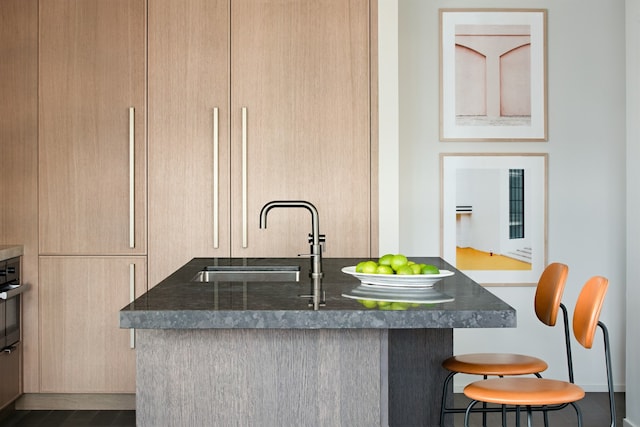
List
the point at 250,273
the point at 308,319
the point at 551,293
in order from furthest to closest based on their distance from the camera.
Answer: the point at 250,273, the point at 551,293, the point at 308,319

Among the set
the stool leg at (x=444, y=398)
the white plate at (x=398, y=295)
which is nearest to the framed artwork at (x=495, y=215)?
the stool leg at (x=444, y=398)

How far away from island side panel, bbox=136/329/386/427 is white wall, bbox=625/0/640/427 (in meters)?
2.18

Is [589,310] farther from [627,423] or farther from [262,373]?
[627,423]

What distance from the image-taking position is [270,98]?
13.4 feet

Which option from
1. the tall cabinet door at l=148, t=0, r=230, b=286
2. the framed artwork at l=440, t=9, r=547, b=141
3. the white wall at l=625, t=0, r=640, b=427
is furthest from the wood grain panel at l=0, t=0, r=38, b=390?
the white wall at l=625, t=0, r=640, b=427

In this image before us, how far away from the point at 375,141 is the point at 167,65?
118cm

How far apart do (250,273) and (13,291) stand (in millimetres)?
1606

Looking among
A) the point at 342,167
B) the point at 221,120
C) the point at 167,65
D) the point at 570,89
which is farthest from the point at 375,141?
the point at 570,89

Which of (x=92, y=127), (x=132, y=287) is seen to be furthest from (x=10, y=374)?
(x=92, y=127)

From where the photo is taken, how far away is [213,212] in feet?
13.4

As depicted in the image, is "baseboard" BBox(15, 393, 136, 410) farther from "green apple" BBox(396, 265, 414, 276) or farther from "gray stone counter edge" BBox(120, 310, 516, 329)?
"gray stone counter edge" BBox(120, 310, 516, 329)

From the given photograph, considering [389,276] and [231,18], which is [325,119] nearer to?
[231,18]

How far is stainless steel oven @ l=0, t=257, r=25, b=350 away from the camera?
3.88 m

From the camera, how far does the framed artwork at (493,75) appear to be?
4719mm
